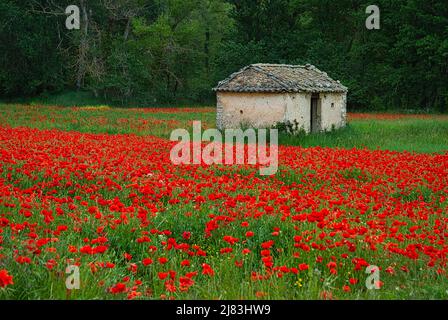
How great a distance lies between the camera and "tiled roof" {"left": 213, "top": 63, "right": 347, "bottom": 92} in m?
25.5

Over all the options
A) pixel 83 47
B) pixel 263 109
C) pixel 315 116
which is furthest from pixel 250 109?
pixel 83 47

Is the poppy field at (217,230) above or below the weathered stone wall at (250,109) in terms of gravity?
below

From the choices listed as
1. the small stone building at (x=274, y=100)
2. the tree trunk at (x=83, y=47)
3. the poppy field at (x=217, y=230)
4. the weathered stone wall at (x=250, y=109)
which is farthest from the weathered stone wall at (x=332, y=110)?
the tree trunk at (x=83, y=47)

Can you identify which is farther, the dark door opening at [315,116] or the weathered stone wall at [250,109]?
the dark door opening at [315,116]

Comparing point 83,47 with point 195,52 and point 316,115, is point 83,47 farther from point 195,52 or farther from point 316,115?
point 316,115

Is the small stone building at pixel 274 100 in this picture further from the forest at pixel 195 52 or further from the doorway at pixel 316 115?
the forest at pixel 195 52

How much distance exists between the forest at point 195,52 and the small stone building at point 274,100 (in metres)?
17.0

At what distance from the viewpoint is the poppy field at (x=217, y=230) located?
5633mm

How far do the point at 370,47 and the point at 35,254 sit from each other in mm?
44021

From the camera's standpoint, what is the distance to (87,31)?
50.5m

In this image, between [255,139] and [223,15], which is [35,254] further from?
[223,15]

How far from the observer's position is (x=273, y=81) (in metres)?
25.9

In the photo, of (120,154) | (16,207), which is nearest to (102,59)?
(120,154)

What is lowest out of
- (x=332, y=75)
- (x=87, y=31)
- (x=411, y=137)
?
(x=411, y=137)
